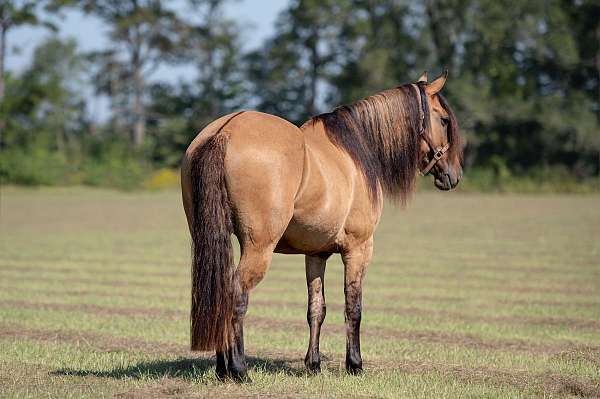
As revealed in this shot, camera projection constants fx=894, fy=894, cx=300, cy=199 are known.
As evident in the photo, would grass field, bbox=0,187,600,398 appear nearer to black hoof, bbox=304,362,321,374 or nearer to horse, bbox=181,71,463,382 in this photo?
black hoof, bbox=304,362,321,374

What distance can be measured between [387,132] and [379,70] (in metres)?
54.5

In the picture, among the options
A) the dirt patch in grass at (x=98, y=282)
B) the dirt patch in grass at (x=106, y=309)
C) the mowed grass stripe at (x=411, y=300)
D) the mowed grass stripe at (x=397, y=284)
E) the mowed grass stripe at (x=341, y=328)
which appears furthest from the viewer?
the dirt patch in grass at (x=98, y=282)

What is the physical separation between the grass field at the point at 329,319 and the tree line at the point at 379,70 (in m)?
29.8

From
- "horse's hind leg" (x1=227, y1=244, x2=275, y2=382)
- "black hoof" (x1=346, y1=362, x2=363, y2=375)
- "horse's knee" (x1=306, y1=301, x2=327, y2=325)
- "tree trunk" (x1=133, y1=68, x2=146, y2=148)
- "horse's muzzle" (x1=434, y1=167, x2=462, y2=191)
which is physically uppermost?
"tree trunk" (x1=133, y1=68, x2=146, y2=148)

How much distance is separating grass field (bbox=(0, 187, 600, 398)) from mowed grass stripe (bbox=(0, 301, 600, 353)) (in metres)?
0.03

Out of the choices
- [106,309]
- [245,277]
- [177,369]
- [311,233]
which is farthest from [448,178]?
[106,309]

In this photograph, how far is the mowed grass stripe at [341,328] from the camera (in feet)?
34.8

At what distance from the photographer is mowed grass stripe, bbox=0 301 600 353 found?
10617 mm

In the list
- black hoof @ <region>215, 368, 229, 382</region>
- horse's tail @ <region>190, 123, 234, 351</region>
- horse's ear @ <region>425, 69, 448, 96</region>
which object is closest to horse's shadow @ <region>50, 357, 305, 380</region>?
black hoof @ <region>215, 368, 229, 382</region>

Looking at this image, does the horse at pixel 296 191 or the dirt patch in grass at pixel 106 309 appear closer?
the horse at pixel 296 191

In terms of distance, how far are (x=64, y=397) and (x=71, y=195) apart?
136ft

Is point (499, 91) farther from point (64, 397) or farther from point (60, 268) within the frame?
point (64, 397)

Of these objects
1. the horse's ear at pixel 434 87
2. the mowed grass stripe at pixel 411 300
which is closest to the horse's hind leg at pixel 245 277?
the horse's ear at pixel 434 87

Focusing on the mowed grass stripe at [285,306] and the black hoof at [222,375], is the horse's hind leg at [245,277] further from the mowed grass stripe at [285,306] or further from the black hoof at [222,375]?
the mowed grass stripe at [285,306]
